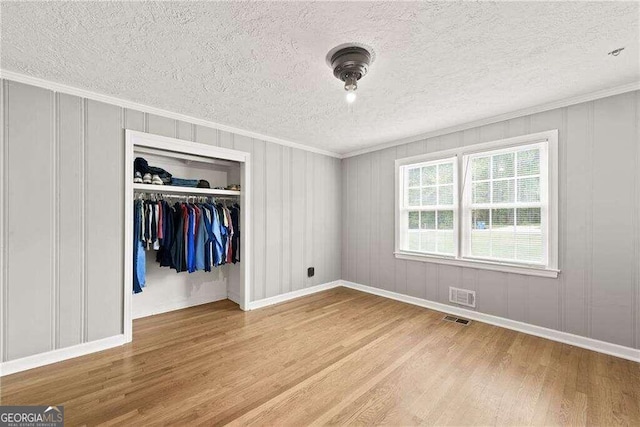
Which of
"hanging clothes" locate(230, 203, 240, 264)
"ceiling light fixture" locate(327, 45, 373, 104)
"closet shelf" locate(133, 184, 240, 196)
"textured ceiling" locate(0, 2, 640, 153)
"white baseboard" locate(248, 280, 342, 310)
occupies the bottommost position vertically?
"white baseboard" locate(248, 280, 342, 310)

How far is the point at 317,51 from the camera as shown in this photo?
1.88 metres

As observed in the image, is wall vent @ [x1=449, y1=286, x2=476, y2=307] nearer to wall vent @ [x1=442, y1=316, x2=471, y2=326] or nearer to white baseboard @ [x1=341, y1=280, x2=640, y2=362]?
white baseboard @ [x1=341, y1=280, x2=640, y2=362]

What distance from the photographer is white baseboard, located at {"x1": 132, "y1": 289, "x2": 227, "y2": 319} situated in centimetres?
335

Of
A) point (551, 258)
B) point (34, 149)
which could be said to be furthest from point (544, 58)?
point (34, 149)

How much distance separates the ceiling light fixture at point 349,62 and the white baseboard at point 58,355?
3.16 m

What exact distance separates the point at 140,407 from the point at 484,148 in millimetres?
4059

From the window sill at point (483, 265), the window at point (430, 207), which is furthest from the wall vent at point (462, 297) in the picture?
the window at point (430, 207)

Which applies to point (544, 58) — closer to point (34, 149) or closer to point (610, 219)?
point (610, 219)

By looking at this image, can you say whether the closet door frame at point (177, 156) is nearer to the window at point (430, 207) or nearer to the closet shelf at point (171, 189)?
the closet shelf at point (171, 189)

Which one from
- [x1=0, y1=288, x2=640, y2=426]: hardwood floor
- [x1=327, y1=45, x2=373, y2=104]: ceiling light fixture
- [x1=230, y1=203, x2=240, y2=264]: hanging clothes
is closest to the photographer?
[x1=0, y1=288, x2=640, y2=426]: hardwood floor

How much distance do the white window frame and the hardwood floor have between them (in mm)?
718

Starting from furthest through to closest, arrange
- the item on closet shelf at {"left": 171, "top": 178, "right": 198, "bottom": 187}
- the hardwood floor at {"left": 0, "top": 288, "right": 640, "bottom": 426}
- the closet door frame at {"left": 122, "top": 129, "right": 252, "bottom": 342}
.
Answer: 1. the item on closet shelf at {"left": 171, "top": 178, "right": 198, "bottom": 187}
2. the closet door frame at {"left": 122, "top": 129, "right": 252, "bottom": 342}
3. the hardwood floor at {"left": 0, "top": 288, "right": 640, "bottom": 426}

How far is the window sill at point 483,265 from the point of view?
2818 millimetres

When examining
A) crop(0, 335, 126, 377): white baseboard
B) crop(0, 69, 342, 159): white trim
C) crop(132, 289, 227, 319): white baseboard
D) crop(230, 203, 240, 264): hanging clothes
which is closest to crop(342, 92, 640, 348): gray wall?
crop(0, 69, 342, 159): white trim
